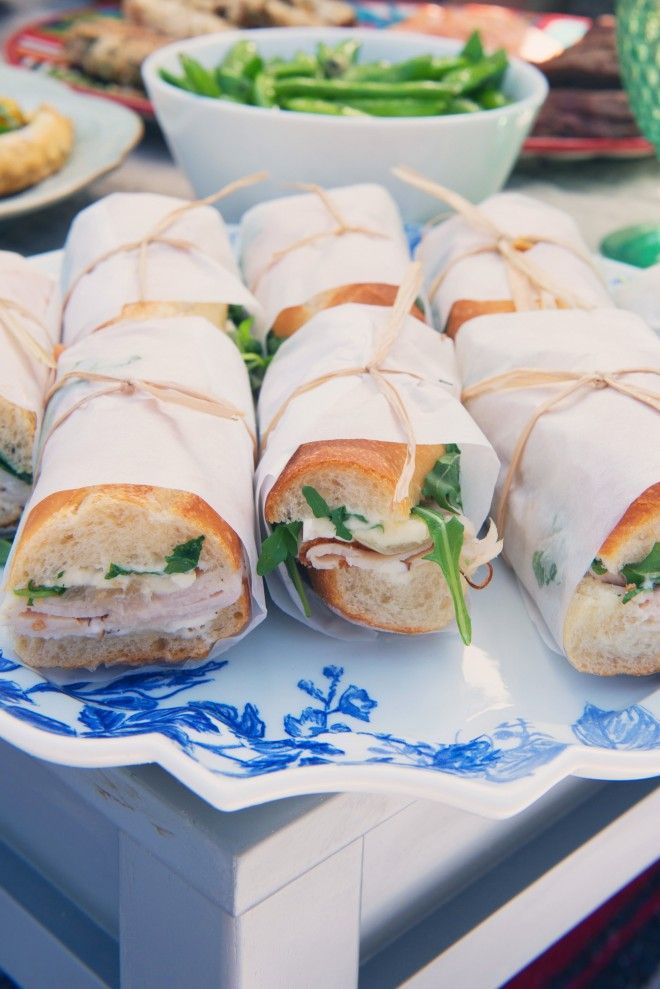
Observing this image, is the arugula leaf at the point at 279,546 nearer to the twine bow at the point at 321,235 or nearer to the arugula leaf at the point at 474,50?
the twine bow at the point at 321,235

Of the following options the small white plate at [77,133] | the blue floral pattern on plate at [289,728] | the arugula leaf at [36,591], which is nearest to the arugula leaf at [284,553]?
the blue floral pattern on plate at [289,728]

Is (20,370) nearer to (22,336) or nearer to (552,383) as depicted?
(22,336)

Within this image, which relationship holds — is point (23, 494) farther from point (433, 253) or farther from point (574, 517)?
point (433, 253)

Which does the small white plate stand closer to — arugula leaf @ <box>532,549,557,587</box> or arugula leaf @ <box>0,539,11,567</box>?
arugula leaf @ <box>0,539,11,567</box>

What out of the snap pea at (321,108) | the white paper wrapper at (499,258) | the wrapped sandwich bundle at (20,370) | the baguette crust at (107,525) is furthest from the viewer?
the snap pea at (321,108)

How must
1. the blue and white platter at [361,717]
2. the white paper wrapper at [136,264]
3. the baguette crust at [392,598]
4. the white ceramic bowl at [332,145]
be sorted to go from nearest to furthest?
the blue and white platter at [361,717] → the baguette crust at [392,598] → the white paper wrapper at [136,264] → the white ceramic bowl at [332,145]

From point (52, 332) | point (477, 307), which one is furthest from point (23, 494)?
point (477, 307)

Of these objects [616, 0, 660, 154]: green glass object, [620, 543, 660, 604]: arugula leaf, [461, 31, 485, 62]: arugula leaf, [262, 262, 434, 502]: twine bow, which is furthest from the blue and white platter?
[461, 31, 485, 62]: arugula leaf
